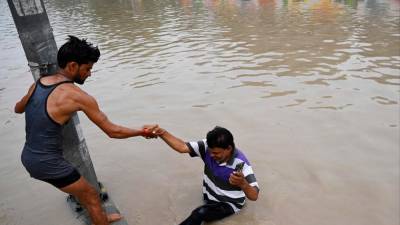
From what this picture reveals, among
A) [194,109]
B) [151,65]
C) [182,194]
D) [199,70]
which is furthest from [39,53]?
[151,65]

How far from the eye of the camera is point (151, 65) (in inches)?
388

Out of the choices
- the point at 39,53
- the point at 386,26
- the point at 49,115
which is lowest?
the point at 386,26

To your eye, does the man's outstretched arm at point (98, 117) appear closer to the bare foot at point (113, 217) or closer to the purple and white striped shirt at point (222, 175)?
the purple and white striped shirt at point (222, 175)

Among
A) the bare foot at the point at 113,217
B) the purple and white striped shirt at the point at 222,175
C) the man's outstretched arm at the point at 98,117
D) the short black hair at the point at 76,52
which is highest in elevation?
the short black hair at the point at 76,52

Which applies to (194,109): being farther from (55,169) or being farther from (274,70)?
(55,169)

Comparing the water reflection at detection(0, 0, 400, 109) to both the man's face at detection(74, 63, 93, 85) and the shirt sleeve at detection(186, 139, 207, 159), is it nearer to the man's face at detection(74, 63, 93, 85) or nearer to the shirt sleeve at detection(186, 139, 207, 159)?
the shirt sleeve at detection(186, 139, 207, 159)

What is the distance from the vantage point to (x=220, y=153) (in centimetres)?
322

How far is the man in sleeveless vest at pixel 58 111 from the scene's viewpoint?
2791 mm

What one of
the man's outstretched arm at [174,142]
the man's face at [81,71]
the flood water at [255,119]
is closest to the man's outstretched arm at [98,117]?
the man's face at [81,71]

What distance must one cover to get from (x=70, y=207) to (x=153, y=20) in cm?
1507

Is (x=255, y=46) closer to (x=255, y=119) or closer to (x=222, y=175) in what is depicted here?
(x=255, y=119)

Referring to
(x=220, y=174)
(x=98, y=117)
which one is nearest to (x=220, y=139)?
(x=220, y=174)

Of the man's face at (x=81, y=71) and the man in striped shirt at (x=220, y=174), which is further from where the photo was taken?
the man in striped shirt at (x=220, y=174)

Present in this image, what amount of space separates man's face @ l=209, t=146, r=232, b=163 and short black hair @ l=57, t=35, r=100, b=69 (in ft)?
4.38
